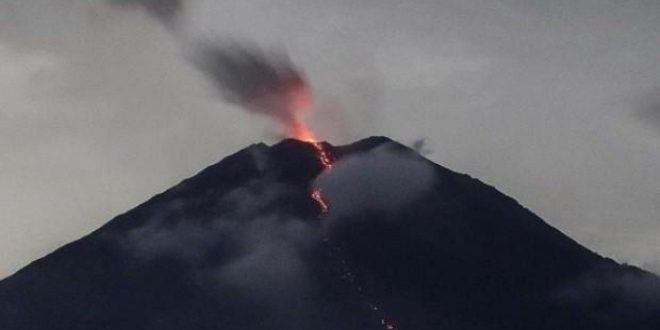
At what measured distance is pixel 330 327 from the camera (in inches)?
7835

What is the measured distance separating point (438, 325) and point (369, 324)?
30.4ft

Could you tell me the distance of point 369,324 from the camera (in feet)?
650

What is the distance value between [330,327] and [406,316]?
33.5 ft

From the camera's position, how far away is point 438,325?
199 m

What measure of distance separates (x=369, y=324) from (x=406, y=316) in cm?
506

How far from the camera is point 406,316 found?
199m

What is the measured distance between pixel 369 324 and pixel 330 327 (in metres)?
5.25

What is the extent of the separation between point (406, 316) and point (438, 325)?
450cm

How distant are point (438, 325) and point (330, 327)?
14.4 metres
